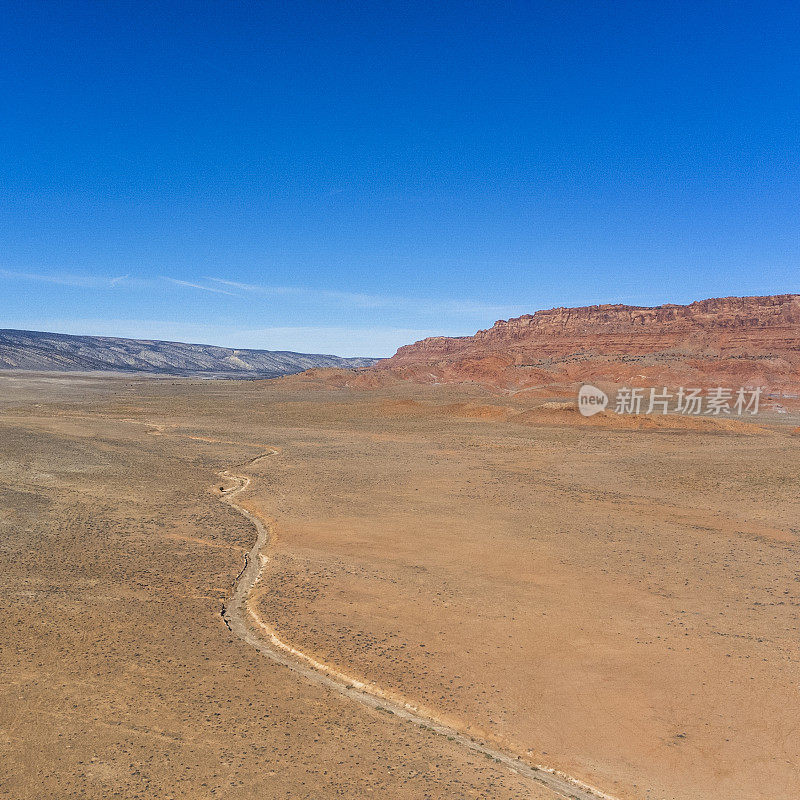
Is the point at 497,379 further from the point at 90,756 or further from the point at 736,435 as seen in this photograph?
the point at 90,756

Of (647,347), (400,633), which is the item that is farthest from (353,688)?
(647,347)

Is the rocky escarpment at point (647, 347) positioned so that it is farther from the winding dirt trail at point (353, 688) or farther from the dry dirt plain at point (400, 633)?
the winding dirt trail at point (353, 688)

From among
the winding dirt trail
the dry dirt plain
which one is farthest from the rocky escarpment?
the winding dirt trail

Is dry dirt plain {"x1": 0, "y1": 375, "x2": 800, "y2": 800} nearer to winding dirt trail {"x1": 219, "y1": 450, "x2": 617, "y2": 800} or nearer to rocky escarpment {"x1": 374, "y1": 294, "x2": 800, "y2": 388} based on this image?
winding dirt trail {"x1": 219, "y1": 450, "x2": 617, "y2": 800}

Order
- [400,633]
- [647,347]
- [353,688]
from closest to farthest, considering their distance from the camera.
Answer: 1. [353,688]
2. [400,633]
3. [647,347]

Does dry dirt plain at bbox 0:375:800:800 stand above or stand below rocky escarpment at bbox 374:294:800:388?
below

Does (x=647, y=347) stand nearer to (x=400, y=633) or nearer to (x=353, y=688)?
(x=400, y=633)

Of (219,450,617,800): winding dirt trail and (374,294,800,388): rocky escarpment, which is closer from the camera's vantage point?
(219,450,617,800): winding dirt trail
